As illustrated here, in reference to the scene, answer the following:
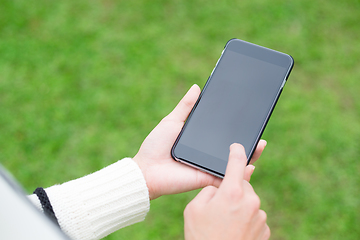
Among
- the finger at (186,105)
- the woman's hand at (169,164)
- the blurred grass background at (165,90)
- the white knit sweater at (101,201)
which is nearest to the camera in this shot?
the white knit sweater at (101,201)

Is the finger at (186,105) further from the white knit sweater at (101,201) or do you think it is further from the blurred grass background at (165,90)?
the blurred grass background at (165,90)

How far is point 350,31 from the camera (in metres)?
2.91

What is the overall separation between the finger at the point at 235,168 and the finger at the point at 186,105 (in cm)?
50

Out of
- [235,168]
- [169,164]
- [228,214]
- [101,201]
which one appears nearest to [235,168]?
[235,168]

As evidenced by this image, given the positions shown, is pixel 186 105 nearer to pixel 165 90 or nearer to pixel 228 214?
pixel 228 214

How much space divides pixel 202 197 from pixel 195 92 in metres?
0.64

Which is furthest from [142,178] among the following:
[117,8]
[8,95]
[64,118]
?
[117,8]

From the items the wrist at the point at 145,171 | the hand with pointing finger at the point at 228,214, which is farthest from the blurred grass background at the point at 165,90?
the hand with pointing finger at the point at 228,214

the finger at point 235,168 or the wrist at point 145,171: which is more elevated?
the finger at point 235,168

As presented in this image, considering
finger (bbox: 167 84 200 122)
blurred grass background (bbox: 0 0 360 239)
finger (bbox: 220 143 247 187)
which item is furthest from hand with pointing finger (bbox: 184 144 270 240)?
blurred grass background (bbox: 0 0 360 239)

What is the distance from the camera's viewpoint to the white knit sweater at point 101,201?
1.34 m

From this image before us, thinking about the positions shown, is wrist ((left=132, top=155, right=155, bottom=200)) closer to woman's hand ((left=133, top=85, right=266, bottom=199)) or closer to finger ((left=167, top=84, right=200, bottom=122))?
woman's hand ((left=133, top=85, right=266, bottom=199))

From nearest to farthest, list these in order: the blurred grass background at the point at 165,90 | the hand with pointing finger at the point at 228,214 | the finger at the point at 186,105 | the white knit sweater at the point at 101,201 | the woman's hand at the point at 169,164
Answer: the hand with pointing finger at the point at 228,214 → the white knit sweater at the point at 101,201 → the woman's hand at the point at 169,164 → the finger at the point at 186,105 → the blurred grass background at the point at 165,90

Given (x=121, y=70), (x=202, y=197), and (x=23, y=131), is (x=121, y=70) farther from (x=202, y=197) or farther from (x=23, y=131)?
(x=202, y=197)
